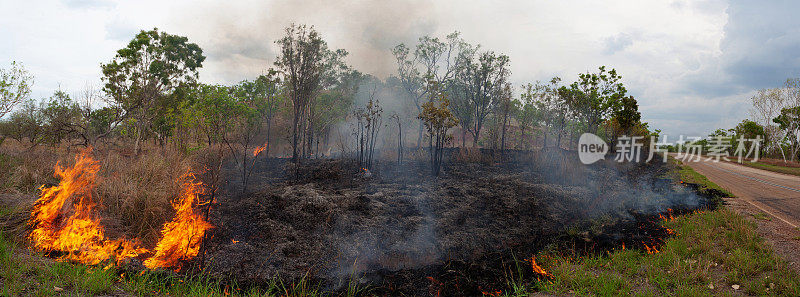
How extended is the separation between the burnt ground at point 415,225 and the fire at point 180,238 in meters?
0.34

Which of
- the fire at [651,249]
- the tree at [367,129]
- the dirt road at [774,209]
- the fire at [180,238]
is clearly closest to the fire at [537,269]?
the fire at [651,249]

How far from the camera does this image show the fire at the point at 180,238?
6795mm

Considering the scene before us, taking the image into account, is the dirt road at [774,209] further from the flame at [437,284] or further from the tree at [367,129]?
the tree at [367,129]

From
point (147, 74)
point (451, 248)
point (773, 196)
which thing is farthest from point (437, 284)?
point (147, 74)

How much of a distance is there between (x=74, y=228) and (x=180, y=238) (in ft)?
6.83

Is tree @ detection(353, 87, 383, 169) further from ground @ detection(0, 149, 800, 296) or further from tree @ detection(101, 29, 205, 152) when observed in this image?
tree @ detection(101, 29, 205, 152)

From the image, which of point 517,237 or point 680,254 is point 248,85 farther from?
point 680,254

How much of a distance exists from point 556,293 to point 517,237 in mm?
2676

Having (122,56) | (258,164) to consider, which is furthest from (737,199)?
(122,56)

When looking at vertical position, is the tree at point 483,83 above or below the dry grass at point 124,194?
above

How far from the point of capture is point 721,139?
52906mm

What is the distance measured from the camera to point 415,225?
29.0 feet

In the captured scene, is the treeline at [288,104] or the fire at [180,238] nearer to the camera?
the fire at [180,238]

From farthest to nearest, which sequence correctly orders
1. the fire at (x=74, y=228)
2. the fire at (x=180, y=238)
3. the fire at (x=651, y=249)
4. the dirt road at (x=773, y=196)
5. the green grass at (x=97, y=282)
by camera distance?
the dirt road at (x=773, y=196)
the fire at (x=651, y=249)
the fire at (x=180, y=238)
the fire at (x=74, y=228)
the green grass at (x=97, y=282)
